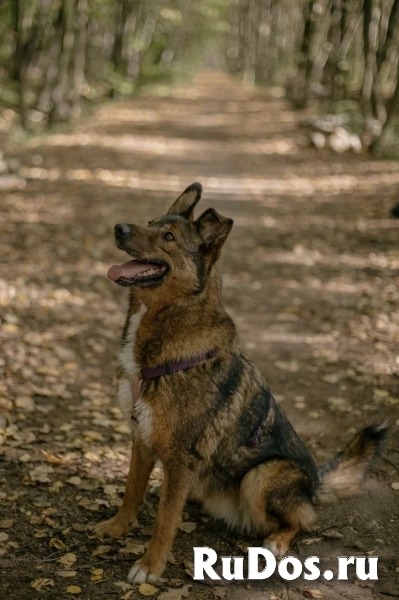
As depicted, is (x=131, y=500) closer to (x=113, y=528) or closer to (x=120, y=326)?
(x=113, y=528)

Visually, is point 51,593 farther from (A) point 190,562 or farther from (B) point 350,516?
(B) point 350,516

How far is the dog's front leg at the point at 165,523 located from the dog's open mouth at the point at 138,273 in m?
1.18

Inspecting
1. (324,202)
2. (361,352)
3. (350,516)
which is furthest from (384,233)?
A: (350,516)

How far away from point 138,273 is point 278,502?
1.85 m

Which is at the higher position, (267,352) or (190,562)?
(267,352)

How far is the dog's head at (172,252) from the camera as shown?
4074 mm

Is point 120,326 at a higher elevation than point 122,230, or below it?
below

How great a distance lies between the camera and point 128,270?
4059mm

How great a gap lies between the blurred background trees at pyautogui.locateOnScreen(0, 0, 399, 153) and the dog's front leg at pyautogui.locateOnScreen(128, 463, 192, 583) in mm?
15915

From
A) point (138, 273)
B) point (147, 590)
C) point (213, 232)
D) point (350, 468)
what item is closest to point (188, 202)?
point (213, 232)

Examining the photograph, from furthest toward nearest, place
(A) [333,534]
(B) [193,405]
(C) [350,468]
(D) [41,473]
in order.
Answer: (D) [41,473] → (C) [350,468] → (A) [333,534] → (B) [193,405]

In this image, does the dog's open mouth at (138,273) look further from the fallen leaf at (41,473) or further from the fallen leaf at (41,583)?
the fallen leaf at (41,473)

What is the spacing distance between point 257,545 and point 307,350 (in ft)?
12.3

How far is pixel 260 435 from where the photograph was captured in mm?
4527
